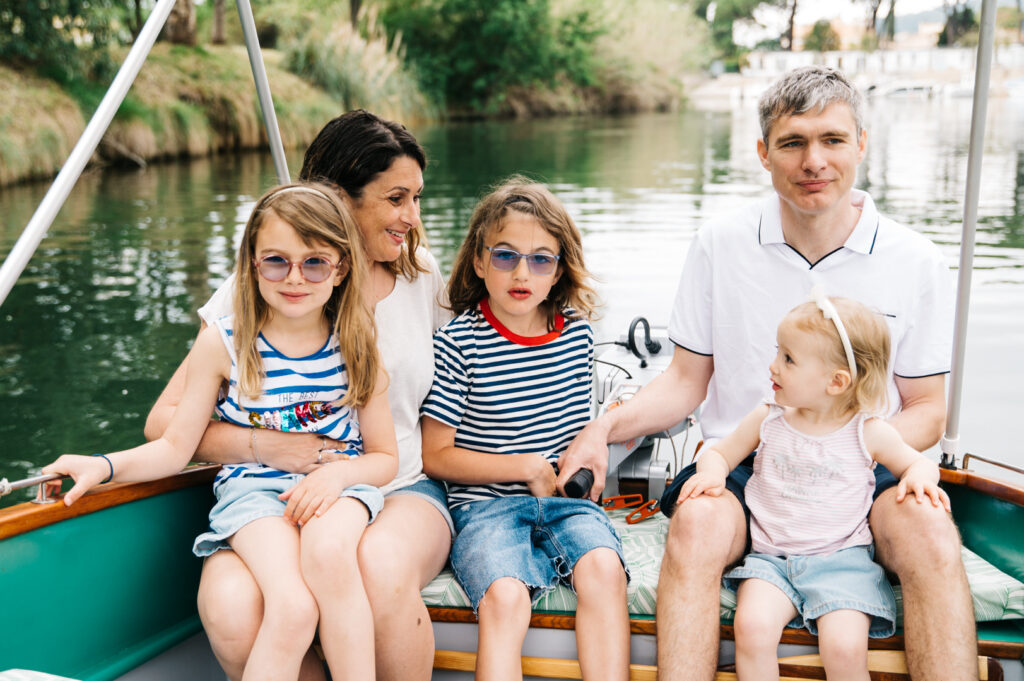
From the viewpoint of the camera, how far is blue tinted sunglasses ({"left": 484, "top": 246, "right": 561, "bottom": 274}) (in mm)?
1943

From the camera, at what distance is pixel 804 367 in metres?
1.71

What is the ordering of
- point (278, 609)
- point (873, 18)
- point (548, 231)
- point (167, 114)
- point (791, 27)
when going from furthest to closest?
point (791, 27)
point (873, 18)
point (167, 114)
point (548, 231)
point (278, 609)

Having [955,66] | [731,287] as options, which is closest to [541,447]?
[731,287]

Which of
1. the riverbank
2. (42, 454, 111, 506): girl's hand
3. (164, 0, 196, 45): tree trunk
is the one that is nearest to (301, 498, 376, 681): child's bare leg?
(42, 454, 111, 506): girl's hand

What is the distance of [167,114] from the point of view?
14.7 meters

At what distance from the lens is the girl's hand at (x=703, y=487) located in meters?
1.78

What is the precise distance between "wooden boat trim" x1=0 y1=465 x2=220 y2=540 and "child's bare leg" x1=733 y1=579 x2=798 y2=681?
1068mm

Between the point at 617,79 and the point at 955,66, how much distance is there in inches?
575

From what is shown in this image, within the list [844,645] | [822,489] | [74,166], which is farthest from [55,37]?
[844,645]

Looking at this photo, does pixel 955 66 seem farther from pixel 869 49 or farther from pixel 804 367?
pixel 804 367

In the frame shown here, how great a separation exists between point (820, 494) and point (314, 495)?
3.07 feet

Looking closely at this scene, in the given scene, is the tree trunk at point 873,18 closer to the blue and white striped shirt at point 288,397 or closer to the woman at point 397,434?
the woman at point 397,434

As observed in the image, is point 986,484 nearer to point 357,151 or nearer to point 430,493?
point 430,493

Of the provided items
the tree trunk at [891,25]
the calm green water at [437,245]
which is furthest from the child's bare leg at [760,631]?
the tree trunk at [891,25]
